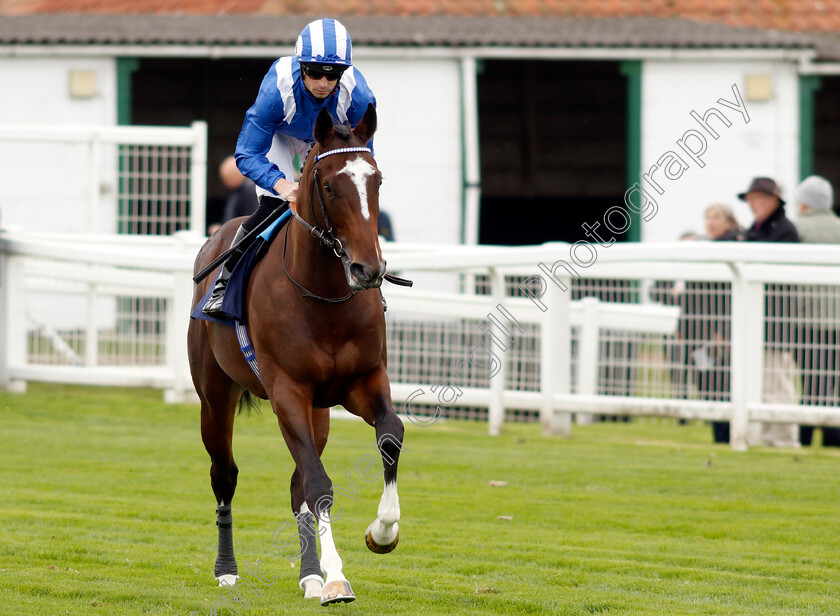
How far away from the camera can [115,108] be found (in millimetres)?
17062

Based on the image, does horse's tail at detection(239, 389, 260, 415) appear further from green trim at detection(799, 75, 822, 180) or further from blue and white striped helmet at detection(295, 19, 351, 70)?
green trim at detection(799, 75, 822, 180)

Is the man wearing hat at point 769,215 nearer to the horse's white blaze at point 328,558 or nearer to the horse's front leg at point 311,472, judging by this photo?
the horse's front leg at point 311,472

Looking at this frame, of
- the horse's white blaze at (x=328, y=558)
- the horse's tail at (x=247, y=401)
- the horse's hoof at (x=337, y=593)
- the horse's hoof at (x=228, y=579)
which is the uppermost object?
the horse's tail at (x=247, y=401)

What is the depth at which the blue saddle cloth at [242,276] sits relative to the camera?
551 centimetres

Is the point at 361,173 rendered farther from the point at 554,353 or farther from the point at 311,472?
the point at 554,353

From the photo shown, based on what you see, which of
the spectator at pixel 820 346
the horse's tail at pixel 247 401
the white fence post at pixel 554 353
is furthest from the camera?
the white fence post at pixel 554 353

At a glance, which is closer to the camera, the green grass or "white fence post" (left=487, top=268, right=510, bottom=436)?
the green grass

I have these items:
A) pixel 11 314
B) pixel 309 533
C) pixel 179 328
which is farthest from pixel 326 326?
pixel 11 314

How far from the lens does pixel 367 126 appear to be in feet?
16.4

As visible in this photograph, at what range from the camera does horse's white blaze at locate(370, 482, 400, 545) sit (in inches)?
194

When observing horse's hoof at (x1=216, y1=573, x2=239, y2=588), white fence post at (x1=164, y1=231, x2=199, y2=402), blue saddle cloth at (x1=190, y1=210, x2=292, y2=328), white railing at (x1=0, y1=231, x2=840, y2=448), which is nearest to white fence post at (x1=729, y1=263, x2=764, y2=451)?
white railing at (x1=0, y1=231, x2=840, y2=448)

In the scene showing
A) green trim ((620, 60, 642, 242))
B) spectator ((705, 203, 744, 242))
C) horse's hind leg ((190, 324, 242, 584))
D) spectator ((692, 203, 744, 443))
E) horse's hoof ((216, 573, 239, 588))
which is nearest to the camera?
horse's hoof ((216, 573, 239, 588))

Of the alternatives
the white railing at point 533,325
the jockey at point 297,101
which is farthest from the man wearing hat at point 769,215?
the jockey at point 297,101

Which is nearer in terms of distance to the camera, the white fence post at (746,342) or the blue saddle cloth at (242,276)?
the blue saddle cloth at (242,276)
